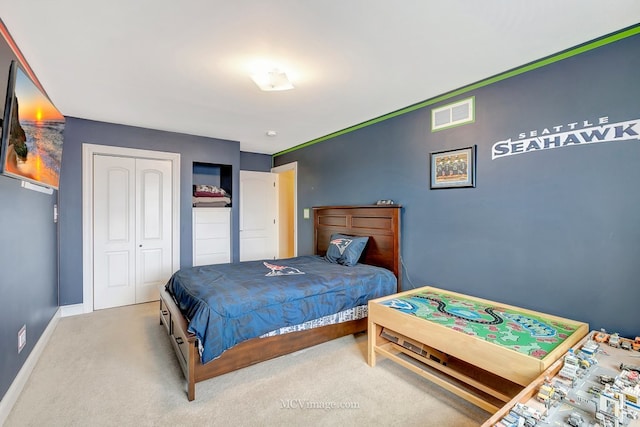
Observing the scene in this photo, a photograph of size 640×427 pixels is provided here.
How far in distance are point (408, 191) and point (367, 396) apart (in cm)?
203

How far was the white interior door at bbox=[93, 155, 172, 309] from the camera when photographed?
381cm

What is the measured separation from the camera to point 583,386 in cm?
134

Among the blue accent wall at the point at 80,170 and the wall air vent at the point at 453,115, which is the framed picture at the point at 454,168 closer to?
the wall air vent at the point at 453,115

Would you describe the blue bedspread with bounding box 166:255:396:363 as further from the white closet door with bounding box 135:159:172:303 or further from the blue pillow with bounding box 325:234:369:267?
the white closet door with bounding box 135:159:172:303

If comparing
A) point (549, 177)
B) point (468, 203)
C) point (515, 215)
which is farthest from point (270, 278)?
point (549, 177)

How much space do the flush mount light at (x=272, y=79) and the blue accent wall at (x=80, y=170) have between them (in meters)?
2.41

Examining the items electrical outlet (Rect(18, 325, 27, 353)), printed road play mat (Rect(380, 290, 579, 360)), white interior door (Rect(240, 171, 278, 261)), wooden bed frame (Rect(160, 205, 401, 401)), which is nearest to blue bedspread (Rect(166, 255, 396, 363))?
wooden bed frame (Rect(160, 205, 401, 401))

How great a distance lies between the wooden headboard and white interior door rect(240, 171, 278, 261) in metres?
1.62

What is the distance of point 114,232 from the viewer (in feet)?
12.7

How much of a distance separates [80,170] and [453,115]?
4.34 metres

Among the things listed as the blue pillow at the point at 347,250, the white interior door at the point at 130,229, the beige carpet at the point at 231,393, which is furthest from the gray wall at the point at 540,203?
the white interior door at the point at 130,229

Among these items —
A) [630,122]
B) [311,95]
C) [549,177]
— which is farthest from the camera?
[311,95]

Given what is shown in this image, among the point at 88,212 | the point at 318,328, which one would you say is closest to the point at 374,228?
the point at 318,328

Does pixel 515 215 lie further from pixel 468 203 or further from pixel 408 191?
pixel 408 191
